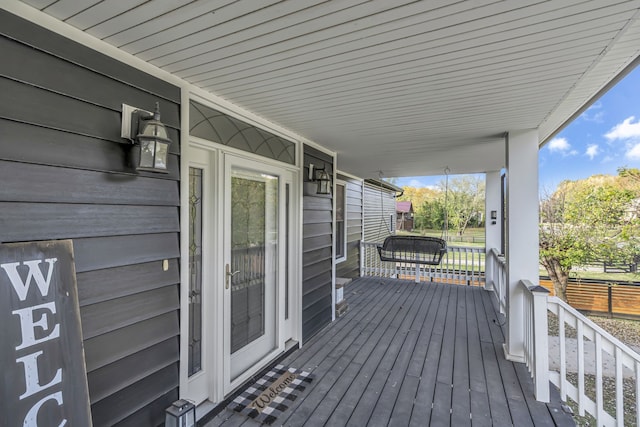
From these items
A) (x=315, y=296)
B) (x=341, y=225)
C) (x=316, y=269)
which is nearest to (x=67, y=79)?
(x=316, y=269)

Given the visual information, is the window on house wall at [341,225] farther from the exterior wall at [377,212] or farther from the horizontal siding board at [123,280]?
the horizontal siding board at [123,280]

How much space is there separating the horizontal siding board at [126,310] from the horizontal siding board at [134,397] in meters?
0.37

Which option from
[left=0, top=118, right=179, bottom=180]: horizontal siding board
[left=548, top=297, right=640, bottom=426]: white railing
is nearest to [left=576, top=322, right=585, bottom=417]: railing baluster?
[left=548, top=297, right=640, bottom=426]: white railing

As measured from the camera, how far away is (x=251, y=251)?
2.93 meters

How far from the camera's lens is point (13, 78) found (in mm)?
1277

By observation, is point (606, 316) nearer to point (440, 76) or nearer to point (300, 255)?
point (300, 255)

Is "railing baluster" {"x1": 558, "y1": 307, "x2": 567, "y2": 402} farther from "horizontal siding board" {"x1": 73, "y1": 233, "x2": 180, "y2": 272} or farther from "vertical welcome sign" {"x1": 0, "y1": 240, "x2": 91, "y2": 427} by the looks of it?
"vertical welcome sign" {"x1": 0, "y1": 240, "x2": 91, "y2": 427}

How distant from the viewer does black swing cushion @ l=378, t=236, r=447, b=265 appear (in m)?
6.17

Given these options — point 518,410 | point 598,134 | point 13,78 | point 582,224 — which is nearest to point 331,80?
point 13,78

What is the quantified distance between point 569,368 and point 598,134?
34.4 feet

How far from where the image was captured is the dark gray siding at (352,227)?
6.81m

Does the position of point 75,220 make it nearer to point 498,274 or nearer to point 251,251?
point 251,251

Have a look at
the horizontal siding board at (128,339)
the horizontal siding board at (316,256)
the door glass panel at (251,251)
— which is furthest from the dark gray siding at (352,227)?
the horizontal siding board at (128,339)

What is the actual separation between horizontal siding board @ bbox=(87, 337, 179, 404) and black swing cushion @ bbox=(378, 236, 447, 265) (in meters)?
5.13
